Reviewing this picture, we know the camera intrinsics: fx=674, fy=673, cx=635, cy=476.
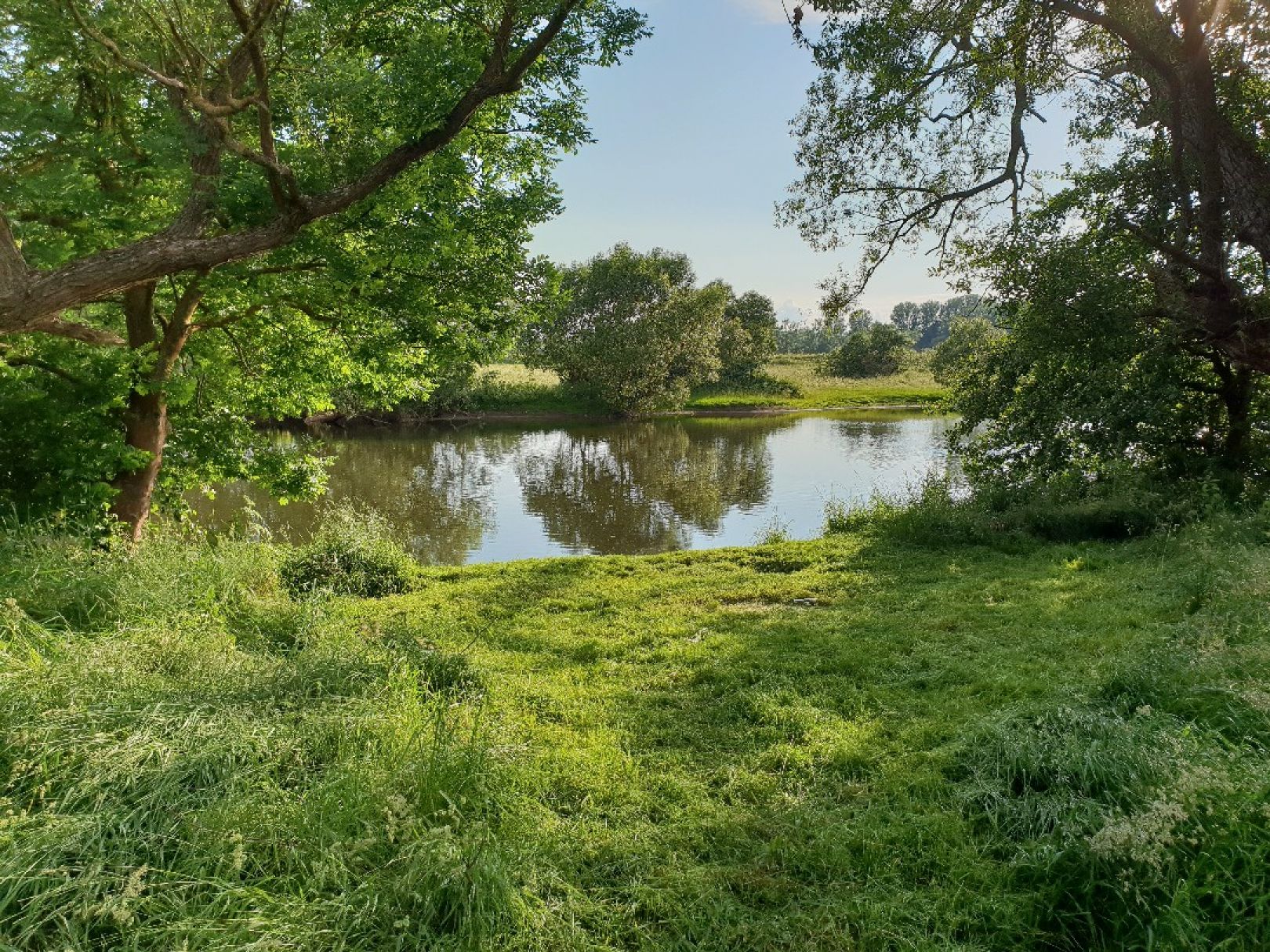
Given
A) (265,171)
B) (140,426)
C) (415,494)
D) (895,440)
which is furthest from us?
(895,440)

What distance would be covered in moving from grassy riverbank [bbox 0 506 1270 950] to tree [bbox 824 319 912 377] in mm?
54112

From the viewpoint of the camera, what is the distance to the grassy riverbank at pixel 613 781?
225cm

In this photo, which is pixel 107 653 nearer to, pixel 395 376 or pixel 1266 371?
pixel 395 376

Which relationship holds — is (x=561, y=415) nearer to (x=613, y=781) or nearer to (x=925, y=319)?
(x=613, y=781)

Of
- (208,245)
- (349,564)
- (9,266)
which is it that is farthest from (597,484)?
(9,266)

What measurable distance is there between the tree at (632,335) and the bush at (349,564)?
28.5 meters

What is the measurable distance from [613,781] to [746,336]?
45.4 meters

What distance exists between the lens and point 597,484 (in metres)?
19.9

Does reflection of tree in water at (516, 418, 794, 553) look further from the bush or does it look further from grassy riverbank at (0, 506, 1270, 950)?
grassy riverbank at (0, 506, 1270, 950)

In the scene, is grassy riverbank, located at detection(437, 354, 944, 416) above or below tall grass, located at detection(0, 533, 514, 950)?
above

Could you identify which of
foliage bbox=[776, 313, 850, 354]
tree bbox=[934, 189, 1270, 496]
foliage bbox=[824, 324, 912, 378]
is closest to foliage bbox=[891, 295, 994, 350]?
foliage bbox=[776, 313, 850, 354]

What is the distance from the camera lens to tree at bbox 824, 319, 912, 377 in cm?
5694

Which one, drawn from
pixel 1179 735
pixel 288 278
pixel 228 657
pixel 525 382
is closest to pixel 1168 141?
pixel 1179 735

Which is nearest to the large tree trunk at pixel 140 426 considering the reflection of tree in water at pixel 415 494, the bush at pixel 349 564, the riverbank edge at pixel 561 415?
the reflection of tree in water at pixel 415 494
